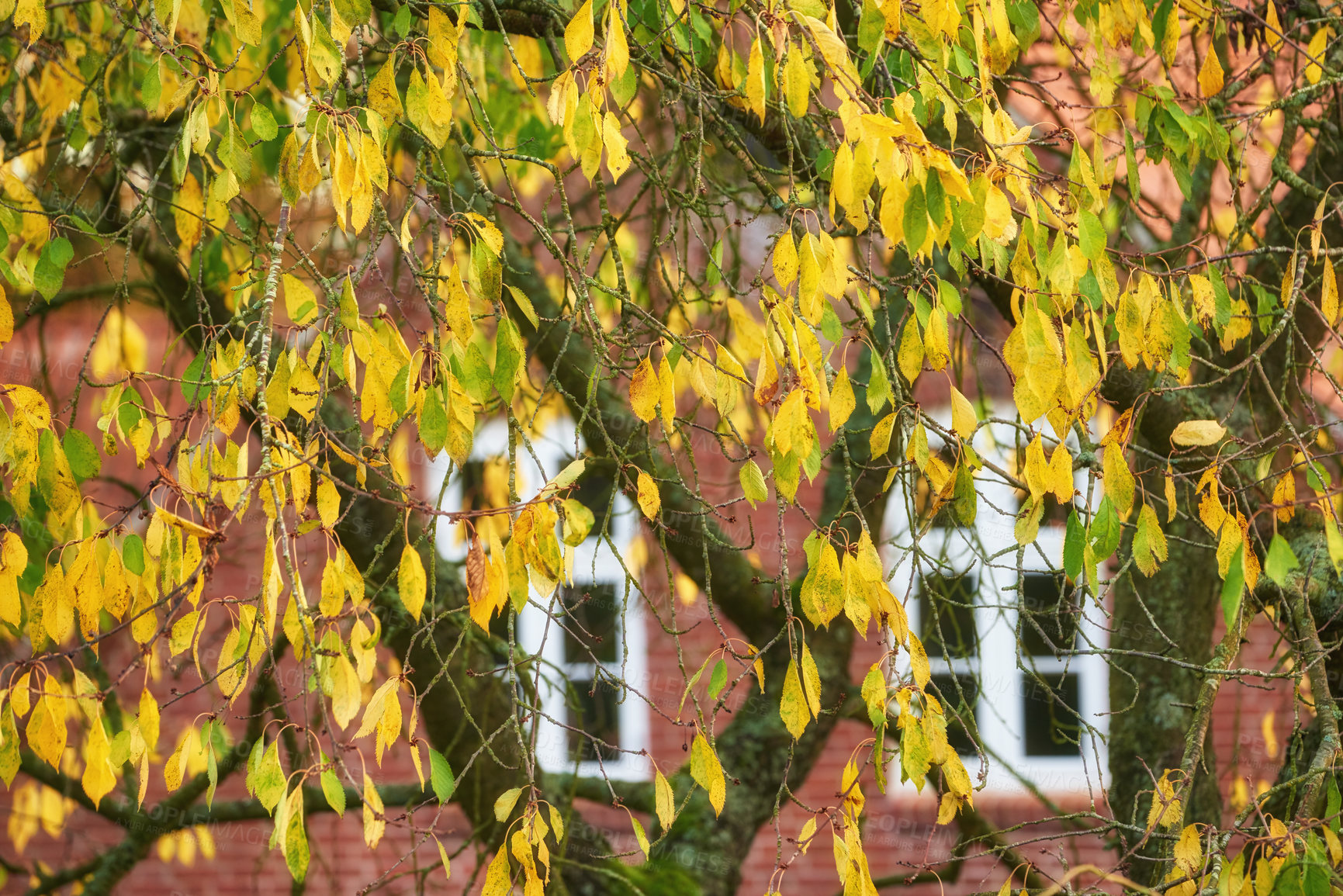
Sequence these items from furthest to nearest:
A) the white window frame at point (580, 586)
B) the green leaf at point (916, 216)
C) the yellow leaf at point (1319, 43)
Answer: the white window frame at point (580, 586) < the yellow leaf at point (1319, 43) < the green leaf at point (916, 216)

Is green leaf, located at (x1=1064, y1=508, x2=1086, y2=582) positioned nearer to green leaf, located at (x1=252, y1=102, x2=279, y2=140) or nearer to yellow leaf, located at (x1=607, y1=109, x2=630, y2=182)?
yellow leaf, located at (x1=607, y1=109, x2=630, y2=182)

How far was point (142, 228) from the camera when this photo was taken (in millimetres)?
3141

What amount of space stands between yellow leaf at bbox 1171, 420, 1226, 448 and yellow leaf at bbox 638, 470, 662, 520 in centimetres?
68

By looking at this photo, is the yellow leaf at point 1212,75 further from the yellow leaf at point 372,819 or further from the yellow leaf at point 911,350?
the yellow leaf at point 372,819

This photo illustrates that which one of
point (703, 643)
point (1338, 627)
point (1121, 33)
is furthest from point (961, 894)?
point (1121, 33)

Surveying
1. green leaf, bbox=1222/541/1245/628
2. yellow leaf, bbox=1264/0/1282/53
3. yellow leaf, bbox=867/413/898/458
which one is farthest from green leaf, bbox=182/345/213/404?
yellow leaf, bbox=1264/0/1282/53

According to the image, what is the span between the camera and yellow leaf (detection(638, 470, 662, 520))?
1.44 m

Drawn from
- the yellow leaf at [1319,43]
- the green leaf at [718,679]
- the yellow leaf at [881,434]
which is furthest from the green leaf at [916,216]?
the yellow leaf at [1319,43]

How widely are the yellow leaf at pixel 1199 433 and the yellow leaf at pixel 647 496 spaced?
682 millimetres

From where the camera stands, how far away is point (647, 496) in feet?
4.79

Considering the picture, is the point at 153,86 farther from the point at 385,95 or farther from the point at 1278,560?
the point at 1278,560

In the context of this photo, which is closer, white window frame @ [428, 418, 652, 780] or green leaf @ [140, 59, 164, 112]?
green leaf @ [140, 59, 164, 112]

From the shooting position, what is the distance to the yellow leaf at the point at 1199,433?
5.02 ft

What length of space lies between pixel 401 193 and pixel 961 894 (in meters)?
3.75
